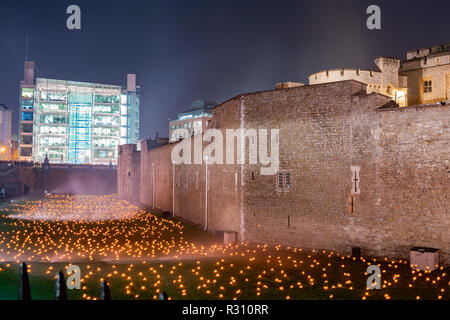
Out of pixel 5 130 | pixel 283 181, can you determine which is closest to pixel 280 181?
pixel 283 181

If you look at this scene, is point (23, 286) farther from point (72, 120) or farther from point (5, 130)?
point (5, 130)

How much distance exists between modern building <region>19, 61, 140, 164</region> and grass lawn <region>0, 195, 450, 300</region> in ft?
252

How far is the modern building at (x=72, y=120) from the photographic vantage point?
96.6m

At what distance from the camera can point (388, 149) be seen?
1540 cm

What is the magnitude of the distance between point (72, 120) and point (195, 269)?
92.5 meters

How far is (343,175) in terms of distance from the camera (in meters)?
16.6

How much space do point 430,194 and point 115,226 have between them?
1785cm

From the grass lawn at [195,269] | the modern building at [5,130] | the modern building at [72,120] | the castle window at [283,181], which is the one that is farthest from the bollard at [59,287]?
the modern building at [5,130]

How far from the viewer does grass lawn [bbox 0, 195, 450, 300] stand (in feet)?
37.7

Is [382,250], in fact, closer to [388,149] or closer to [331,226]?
[331,226]

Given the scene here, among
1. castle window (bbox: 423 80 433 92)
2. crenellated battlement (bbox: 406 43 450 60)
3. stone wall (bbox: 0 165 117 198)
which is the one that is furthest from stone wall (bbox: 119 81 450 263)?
stone wall (bbox: 0 165 117 198)

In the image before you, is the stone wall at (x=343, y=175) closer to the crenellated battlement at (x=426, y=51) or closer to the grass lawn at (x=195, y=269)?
the grass lawn at (x=195, y=269)
